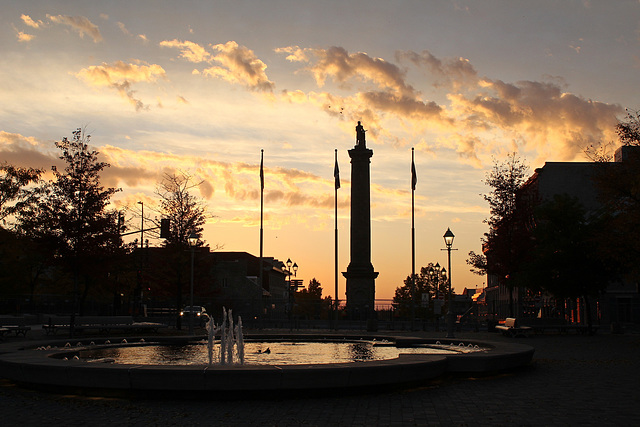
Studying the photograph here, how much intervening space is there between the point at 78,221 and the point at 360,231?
105 feet

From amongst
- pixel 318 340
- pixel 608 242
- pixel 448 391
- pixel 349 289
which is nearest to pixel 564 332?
pixel 608 242

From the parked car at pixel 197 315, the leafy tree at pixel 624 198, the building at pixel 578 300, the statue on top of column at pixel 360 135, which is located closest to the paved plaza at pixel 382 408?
the leafy tree at pixel 624 198

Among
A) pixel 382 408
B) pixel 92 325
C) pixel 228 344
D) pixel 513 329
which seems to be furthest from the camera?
pixel 513 329

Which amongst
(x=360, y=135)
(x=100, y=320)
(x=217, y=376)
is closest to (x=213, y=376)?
(x=217, y=376)

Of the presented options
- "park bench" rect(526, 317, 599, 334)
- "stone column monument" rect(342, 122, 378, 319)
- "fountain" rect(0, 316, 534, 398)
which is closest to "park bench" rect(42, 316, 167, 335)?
"fountain" rect(0, 316, 534, 398)

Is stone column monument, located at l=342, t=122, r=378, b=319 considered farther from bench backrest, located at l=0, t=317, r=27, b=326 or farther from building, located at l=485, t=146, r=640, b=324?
bench backrest, located at l=0, t=317, r=27, b=326

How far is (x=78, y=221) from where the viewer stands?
32000mm

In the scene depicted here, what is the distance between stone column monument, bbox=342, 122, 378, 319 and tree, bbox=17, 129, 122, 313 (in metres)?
29.3

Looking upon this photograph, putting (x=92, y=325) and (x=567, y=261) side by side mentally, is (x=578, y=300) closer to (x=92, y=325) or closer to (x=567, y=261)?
(x=567, y=261)

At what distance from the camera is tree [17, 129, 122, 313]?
105ft

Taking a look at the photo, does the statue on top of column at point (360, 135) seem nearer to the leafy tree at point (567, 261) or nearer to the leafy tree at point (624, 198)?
the leafy tree at point (567, 261)

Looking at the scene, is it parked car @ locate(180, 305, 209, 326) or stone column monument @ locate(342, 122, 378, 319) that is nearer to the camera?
parked car @ locate(180, 305, 209, 326)

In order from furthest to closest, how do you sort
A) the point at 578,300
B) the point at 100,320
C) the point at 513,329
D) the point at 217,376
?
1. the point at 578,300
2. the point at 100,320
3. the point at 513,329
4. the point at 217,376

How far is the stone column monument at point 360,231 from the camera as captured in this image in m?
59.1
